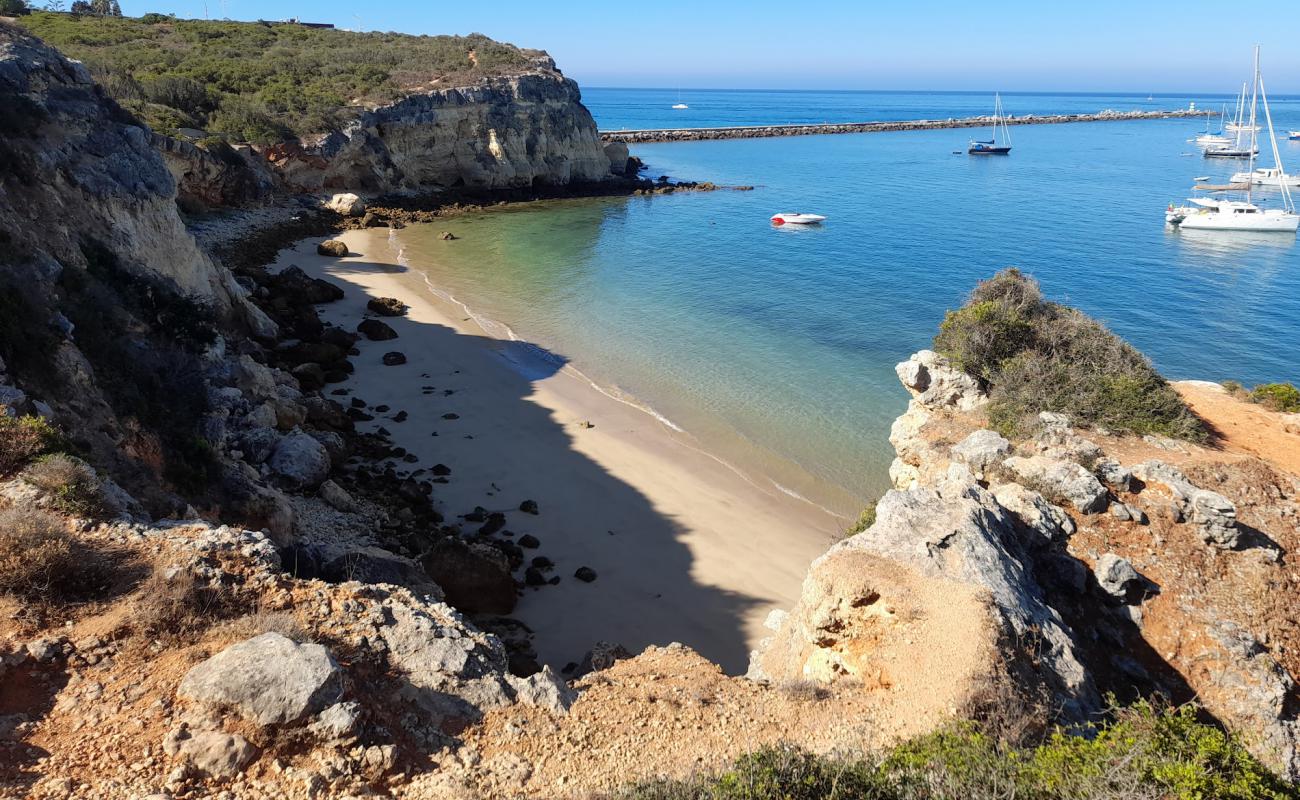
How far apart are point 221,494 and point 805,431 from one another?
46.9 ft

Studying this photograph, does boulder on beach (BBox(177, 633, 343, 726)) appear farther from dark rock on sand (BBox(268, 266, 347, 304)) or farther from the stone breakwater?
the stone breakwater

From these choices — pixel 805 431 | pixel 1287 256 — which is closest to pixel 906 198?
pixel 1287 256

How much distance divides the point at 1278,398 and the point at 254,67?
58203 millimetres

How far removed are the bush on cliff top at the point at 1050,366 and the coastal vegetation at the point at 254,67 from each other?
38.5 meters

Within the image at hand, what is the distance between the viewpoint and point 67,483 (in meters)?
7.81

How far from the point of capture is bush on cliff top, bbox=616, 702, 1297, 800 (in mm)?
5184

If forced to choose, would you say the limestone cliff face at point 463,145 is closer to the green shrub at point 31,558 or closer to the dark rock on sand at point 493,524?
the dark rock on sand at point 493,524

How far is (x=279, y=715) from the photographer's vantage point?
5.87m

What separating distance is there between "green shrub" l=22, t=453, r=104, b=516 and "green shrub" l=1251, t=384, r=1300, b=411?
21104mm

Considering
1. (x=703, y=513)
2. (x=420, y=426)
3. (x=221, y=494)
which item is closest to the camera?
(x=221, y=494)

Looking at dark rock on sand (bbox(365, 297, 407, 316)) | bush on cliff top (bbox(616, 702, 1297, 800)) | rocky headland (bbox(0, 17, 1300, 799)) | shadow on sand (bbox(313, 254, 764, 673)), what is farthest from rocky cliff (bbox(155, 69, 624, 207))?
bush on cliff top (bbox(616, 702, 1297, 800))

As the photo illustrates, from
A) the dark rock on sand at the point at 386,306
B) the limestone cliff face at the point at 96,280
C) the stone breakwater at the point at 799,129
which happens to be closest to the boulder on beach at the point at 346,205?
the dark rock on sand at the point at 386,306

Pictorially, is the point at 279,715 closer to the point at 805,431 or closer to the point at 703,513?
the point at 703,513

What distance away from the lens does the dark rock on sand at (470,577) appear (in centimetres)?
1191
